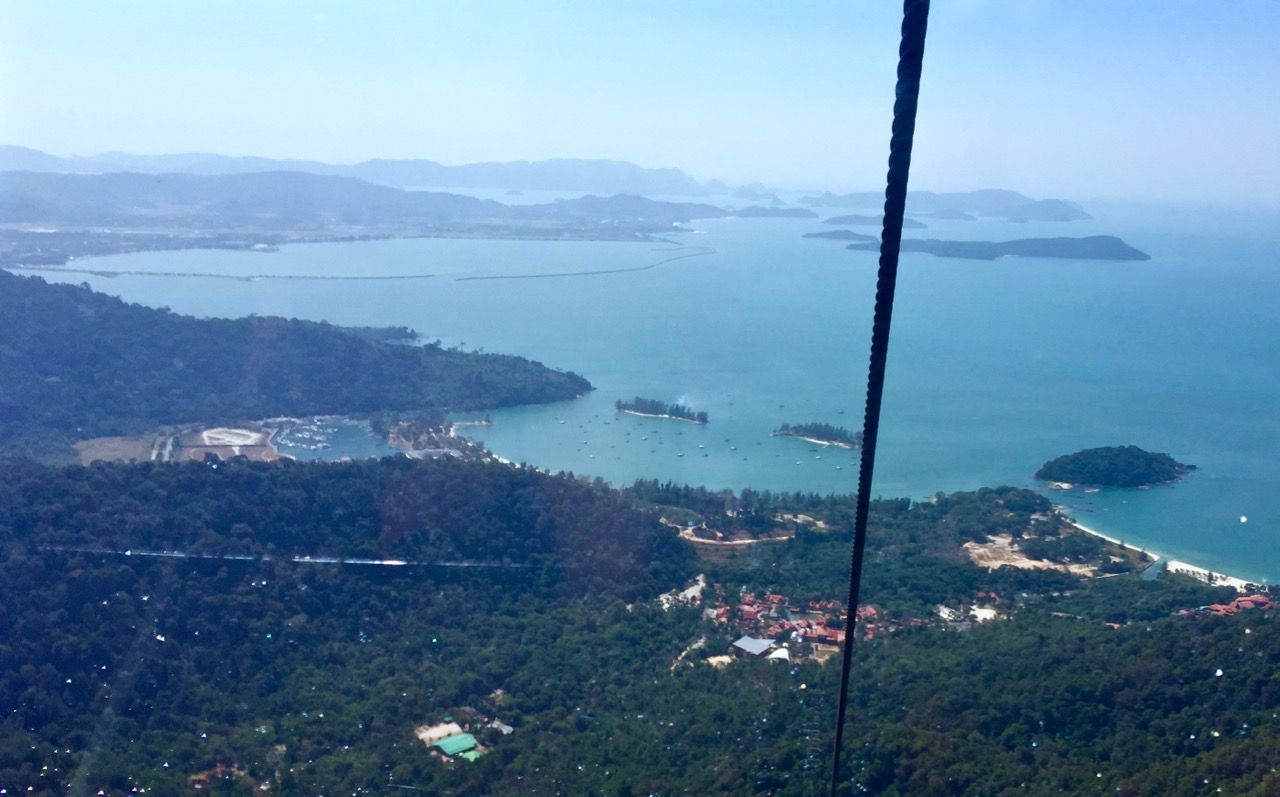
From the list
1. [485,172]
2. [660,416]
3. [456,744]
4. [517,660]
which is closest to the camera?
[456,744]

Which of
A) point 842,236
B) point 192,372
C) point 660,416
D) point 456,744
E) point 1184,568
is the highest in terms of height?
point 842,236

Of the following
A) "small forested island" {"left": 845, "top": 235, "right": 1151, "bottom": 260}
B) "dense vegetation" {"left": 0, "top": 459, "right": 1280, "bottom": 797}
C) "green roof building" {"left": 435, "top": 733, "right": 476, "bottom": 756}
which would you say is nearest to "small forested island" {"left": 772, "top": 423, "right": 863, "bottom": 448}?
"dense vegetation" {"left": 0, "top": 459, "right": 1280, "bottom": 797}

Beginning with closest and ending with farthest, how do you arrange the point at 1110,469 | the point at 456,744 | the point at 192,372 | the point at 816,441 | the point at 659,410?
the point at 456,744, the point at 1110,469, the point at 816,441, the point at 192,372, the point at 659,410

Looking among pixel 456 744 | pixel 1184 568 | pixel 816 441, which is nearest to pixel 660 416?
pixel 816 441

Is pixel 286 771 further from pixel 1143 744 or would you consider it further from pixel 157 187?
pixel 157 187

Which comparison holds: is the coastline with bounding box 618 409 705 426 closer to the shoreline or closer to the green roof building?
the shoreline

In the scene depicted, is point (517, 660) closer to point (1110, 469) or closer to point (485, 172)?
point (1110, 469)

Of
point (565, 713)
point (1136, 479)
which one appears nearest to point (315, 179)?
point (1136, 479)
